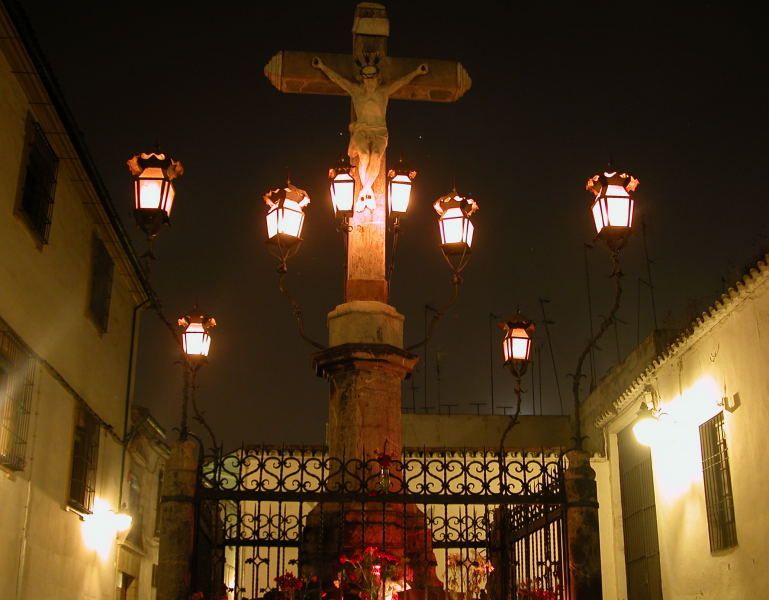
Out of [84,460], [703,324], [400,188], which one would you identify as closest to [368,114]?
[400,188]

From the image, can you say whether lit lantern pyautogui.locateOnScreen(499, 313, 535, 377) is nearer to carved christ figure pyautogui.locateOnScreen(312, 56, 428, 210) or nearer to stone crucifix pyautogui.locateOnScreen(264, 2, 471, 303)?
stone crucifix pyautogui.locateOnScreen(264, 2, 471, 303)

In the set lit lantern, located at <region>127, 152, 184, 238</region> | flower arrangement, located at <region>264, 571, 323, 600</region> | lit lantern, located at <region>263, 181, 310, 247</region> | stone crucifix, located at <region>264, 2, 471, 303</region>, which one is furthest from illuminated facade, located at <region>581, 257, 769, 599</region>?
lit lantern, located at <region>127, 152, 184, 238</region>

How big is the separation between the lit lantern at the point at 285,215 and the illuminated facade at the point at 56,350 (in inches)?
130

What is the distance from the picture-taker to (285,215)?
31.3 ft

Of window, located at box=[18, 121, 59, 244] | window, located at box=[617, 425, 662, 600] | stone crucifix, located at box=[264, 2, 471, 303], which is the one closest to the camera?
stone crucifix, located at box=[264, 2, 471, 303]

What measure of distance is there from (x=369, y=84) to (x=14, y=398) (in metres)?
5.49

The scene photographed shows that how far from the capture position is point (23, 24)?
35.1 ft

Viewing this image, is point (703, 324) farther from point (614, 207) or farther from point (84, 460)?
point (84, 460)

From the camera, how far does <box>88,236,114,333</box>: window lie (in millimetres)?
15477

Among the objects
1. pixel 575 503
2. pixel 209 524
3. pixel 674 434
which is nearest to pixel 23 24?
pixel 209 524

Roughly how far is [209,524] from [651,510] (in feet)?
37.5

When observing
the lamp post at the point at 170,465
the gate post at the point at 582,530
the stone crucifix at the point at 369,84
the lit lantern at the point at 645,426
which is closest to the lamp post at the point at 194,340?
the lamp post at the point at 170,465

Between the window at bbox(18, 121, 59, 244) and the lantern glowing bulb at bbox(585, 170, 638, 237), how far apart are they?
6.81 meters

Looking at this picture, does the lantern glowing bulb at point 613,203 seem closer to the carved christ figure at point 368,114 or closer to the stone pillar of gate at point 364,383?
the stone pillar of gate at point 364,383
